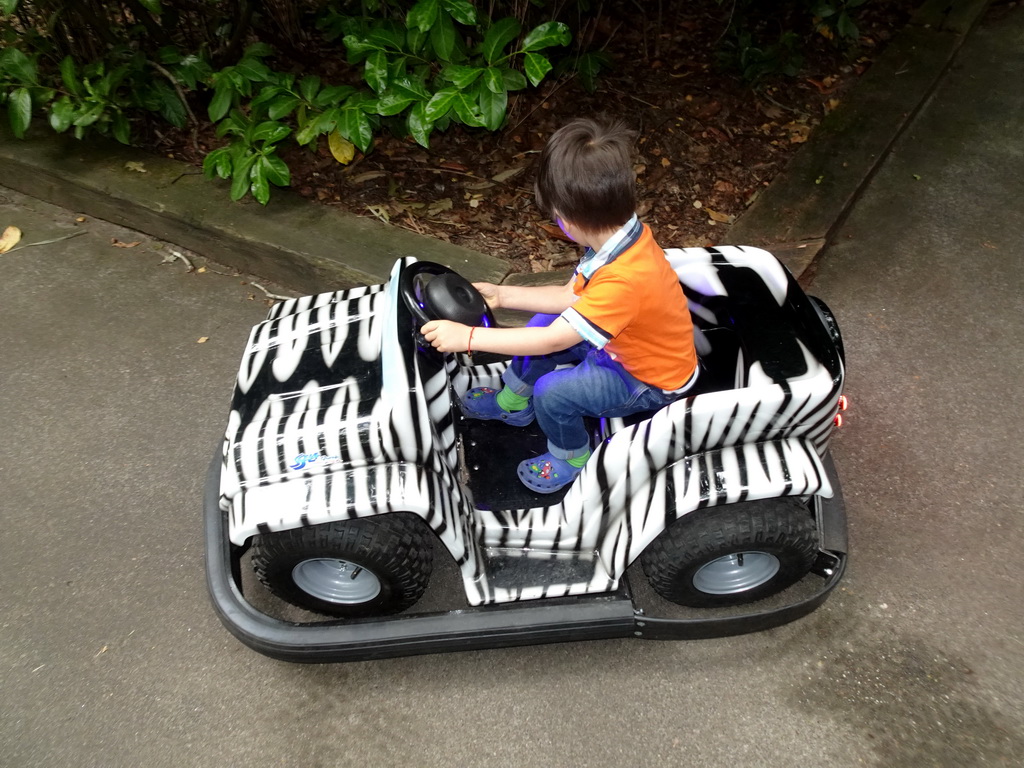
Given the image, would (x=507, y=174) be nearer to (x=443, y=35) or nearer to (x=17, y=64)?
(x=443, y=35)

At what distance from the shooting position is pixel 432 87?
120 inches

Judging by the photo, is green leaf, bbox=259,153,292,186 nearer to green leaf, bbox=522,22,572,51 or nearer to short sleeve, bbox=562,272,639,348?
green leaf, bbox=522,22,572,51

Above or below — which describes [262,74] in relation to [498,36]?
below

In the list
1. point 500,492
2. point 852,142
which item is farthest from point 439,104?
point 852,142

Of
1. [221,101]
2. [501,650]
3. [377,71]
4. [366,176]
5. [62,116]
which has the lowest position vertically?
[501,650]

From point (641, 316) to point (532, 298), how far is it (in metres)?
0.41

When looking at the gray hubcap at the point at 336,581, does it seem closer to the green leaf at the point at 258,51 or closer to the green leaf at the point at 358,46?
the green leaf at the point at 358,46

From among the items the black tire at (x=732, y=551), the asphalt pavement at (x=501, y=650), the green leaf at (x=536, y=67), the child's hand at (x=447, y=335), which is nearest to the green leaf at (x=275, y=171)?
the asphalt pavement at (x=501, y=650)

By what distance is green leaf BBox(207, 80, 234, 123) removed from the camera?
316 centimetres

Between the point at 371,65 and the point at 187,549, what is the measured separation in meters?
1.74

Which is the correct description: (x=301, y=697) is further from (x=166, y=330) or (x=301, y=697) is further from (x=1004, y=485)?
(x=1004, y=485)

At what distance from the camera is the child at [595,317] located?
1706 mm

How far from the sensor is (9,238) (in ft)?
11.3

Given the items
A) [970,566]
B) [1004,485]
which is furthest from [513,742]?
[1004,485]
